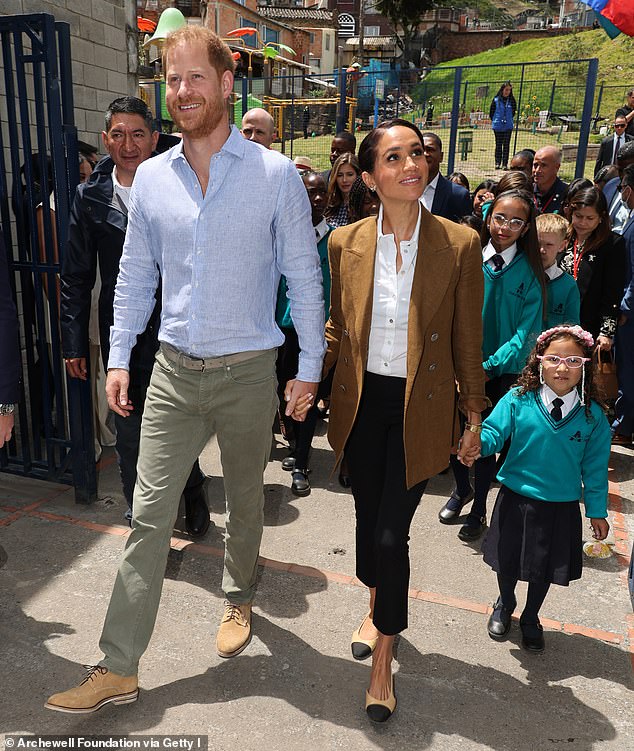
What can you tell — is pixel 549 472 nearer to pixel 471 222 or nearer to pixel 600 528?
pixel 600 528

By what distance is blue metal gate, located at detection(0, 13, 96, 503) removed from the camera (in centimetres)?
371

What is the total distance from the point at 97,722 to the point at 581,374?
2473 millimetres

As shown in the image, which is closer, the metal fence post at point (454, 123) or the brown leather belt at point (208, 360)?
the brown leather belt at point (208, 360)

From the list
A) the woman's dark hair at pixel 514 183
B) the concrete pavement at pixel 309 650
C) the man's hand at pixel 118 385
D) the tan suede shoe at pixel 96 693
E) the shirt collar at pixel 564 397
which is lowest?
the concrete pavement at pixel 309 650

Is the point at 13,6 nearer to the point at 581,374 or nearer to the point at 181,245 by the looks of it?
the point at 181,245

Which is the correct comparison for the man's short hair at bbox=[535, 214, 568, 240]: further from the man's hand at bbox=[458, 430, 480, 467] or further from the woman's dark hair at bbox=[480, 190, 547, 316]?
the man's hand at bbox=[458, 430, 480, 467]

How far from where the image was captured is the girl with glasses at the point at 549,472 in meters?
3.04

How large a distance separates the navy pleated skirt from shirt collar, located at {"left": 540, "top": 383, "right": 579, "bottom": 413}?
436mm

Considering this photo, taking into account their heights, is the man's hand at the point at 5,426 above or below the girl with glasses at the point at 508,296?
below

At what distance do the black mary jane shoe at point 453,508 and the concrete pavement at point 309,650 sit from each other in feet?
0.20

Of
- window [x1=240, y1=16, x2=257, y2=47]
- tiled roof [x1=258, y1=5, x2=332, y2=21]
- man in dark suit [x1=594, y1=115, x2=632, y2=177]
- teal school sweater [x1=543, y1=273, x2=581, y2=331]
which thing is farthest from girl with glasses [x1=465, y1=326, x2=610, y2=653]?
tiled roof [x1=258, y1=5, x2=332, y2=21]

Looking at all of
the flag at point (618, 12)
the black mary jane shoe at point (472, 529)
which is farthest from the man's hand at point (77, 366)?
the flag at point (618, 12)

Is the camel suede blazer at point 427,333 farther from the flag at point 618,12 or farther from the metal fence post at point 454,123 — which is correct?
the flag at point 618,12

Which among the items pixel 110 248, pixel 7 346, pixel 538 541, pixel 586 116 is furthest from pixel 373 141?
pixel 586 116
